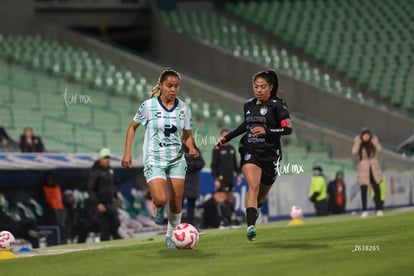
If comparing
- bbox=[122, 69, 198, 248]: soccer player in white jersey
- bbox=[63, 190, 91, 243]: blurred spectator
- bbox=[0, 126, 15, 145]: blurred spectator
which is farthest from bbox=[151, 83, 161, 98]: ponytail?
bbox=[0, 126, 15, 145]: blurred spectator

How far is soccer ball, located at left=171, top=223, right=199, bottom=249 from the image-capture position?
50.2 ft

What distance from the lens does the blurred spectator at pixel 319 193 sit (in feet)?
101

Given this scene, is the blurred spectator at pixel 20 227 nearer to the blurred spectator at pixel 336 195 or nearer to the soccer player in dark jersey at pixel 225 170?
the soccer player in dark jersey at pixel 225 170

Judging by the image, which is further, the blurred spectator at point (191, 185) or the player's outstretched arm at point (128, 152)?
the blurred spectator at point (191, 185)

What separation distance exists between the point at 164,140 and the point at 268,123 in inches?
61.0

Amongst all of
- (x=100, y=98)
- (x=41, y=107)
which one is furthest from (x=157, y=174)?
(x=100, y=98)

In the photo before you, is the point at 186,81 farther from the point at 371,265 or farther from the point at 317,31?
the point at 371,265

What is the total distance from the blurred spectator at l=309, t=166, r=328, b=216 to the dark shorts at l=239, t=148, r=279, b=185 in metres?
14.6

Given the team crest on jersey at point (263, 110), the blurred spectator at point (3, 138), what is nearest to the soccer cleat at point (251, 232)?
the team crest on jersey at point (263, 110)

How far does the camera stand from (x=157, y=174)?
15.2m

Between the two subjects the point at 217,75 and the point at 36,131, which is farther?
the point at 217,75

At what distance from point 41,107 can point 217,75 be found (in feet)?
40.1

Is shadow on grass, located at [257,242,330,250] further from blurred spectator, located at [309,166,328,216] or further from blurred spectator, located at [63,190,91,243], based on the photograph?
blurred spectator, located at [309,166,328,216]

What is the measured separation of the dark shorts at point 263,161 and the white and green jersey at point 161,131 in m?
1.09
